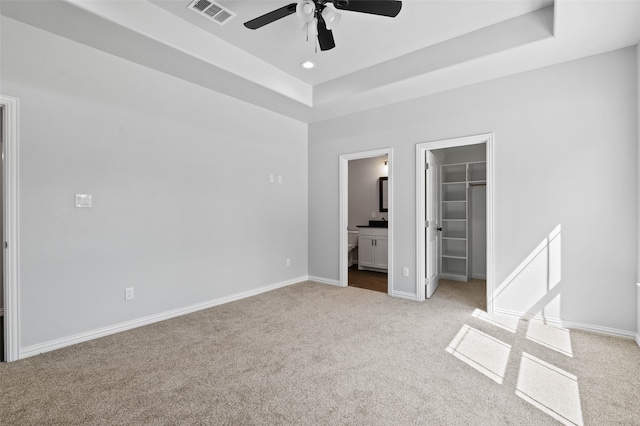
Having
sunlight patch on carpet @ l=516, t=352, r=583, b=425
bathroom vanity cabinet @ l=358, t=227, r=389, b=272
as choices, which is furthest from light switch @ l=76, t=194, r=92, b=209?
bathroom vanity cabinet @ l=358, t=227, r=389, b=272

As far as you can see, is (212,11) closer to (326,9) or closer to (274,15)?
(274,15)

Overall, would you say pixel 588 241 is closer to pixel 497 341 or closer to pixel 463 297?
pixel 497 341

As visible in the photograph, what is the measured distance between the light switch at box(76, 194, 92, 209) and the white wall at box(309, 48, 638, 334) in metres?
3.65

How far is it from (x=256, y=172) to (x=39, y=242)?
7.87 ft

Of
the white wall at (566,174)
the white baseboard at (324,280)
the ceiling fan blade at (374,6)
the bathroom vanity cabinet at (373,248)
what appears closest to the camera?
the ceiling fan blade at (374,6)

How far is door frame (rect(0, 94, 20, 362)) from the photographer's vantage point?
2432mm

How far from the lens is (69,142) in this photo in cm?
273

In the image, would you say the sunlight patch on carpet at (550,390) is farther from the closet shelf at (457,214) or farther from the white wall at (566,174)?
the closet shelf at (457,214)

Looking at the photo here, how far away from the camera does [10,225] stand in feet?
8.00

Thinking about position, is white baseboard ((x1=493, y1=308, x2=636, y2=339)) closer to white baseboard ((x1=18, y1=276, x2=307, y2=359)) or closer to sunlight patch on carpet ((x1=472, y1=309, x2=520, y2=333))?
sunlight patch on carpet ((x1=472, y1=309, x2=520, y2=333))

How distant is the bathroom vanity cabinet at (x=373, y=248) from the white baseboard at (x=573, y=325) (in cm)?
251

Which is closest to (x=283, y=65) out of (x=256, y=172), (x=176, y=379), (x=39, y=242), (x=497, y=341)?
(x=256, y=172)

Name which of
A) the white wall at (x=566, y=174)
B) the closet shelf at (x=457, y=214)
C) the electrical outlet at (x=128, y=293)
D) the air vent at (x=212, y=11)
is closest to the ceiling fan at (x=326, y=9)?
the air vent at (x=212, y=11)

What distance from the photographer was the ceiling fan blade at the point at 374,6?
2.09 meters
